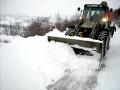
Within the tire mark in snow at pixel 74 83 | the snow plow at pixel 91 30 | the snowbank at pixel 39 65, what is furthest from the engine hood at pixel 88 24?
the tire mark in snow at pixel 74 83

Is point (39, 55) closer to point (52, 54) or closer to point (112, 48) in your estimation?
point (52, 54)

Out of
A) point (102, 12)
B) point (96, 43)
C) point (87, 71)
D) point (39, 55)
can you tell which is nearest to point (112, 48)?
point (102, 12)

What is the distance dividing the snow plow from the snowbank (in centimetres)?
41

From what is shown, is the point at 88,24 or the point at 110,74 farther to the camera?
the point at 88,24

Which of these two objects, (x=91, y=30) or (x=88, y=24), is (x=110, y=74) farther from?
(x=88, y=24)

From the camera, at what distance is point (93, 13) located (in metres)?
8.23

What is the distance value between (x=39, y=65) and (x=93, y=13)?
432cm

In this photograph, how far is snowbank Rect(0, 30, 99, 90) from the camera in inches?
184

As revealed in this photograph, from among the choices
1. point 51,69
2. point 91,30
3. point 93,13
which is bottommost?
point 51,69

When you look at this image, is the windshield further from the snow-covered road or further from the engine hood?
the snow-covered road

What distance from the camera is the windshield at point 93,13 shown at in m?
8.08

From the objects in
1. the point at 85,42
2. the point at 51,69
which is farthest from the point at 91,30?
the point at 51,69

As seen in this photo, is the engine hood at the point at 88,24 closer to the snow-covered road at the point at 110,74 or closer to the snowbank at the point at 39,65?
the snow-covered road at the point at 110,74

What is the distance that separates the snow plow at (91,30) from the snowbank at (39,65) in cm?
41
